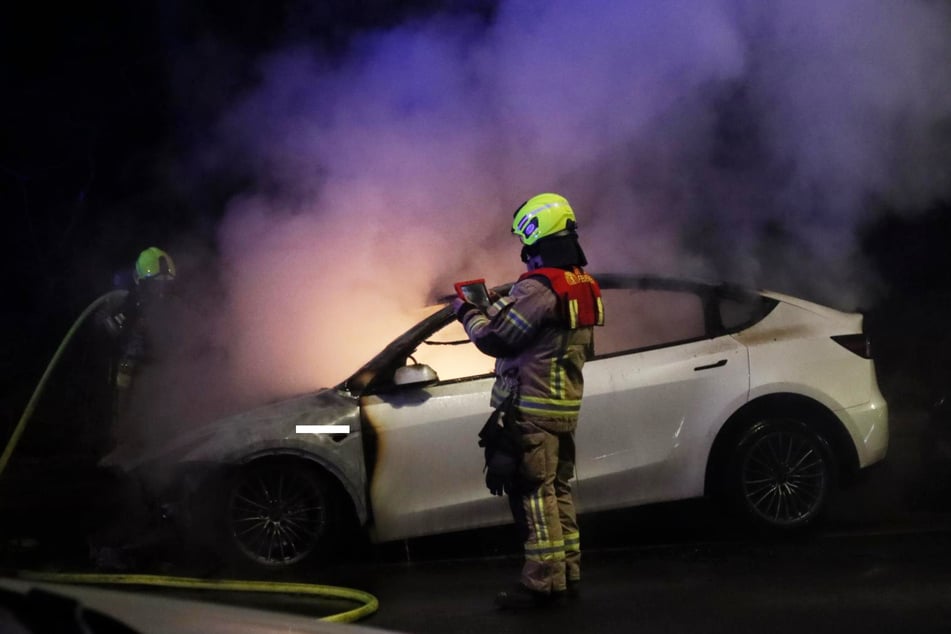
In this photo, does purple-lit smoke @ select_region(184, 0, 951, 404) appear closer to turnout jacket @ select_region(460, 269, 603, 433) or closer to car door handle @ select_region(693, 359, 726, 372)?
car door handle @ select_region(693, 359, 726, 372)

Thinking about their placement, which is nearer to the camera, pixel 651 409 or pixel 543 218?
pixel 543 218

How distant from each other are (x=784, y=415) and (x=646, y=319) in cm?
97

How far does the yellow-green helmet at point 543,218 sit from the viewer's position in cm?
509

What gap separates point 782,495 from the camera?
619cm

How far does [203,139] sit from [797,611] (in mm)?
7040

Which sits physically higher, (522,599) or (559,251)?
(559,251)

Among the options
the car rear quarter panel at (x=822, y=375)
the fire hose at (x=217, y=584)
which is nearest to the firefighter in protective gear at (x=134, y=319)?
the fire hose at (x=217, y=584)

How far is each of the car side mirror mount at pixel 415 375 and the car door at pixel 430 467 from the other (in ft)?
0.44

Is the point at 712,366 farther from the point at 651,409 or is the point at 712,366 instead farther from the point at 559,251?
the point at 559,251

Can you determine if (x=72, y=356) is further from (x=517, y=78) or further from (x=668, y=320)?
(x=668, y=320)

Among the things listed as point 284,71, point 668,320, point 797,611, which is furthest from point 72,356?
point 797,611

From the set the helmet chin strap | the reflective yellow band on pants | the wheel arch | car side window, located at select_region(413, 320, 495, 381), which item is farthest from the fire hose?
the wheel arch

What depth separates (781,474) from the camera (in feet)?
20.4

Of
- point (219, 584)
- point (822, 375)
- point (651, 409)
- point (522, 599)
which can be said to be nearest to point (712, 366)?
point (651, 409)
